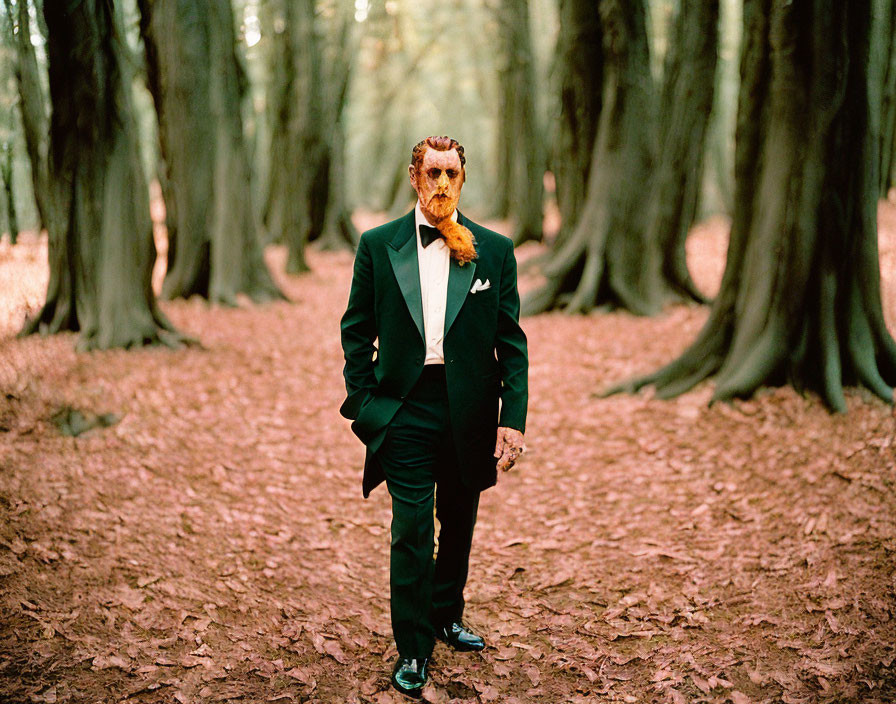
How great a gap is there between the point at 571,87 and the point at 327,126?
7541 mm

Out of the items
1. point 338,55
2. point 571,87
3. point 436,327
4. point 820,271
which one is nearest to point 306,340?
point 571,87

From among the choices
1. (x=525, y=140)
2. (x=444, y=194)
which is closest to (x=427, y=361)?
(x=444, y=194)

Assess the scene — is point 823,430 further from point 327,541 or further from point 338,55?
point 338,55

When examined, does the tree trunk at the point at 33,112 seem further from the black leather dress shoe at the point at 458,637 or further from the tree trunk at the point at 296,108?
the tree trunk at the point at 296,108

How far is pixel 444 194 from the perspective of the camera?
333 centimetres

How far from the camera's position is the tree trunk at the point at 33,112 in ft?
23.2

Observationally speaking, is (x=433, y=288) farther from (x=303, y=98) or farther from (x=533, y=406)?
(x=303, y=98)

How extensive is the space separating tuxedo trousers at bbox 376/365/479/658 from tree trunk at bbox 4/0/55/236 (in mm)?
5774

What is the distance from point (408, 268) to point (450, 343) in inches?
14.7

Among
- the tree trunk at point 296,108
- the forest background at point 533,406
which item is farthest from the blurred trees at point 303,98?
the forest background at point 533,406

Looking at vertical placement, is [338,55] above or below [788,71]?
above

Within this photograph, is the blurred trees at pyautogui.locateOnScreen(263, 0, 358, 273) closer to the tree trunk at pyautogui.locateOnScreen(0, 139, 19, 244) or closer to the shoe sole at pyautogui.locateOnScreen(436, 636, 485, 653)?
the tree trunk at pyautogui.locateOnScreen(0, 139, 19, 244)

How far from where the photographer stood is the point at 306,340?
1088cm

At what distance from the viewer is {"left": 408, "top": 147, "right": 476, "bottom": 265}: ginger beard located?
3311mm
